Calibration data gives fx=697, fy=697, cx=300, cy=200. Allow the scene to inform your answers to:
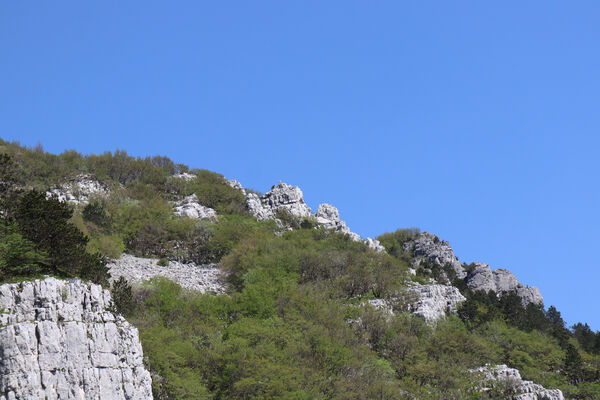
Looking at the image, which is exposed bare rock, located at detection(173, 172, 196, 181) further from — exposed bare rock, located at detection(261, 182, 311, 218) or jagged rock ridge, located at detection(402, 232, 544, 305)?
jagged rock ridge, located at detection(402, 232, 544, 305)

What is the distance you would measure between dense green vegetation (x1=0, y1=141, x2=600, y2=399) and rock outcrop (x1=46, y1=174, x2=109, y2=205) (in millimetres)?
1221

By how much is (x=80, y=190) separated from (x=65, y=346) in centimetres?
4815

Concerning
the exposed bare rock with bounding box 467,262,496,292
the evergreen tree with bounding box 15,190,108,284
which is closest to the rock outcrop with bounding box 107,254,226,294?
Result: the evergreen tree with bounding box 15,190,108,284

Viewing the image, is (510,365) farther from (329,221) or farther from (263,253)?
(329,221)

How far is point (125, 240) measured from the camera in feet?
254

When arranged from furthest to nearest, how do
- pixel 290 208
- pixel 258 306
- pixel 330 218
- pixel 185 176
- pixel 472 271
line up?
pixel 472 271, pixel 330 218, pixel 290 208, pixel 185 176, pixel 258 306

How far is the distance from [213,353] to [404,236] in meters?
74.5

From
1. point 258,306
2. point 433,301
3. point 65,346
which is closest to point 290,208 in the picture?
point 433,301

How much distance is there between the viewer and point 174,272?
69562mm

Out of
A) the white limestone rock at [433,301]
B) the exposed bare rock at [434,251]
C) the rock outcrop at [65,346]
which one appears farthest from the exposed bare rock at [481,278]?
the rock outcrop at [65,346]

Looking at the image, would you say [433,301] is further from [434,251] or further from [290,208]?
[434,251]

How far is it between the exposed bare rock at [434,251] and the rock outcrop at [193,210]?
36.7m

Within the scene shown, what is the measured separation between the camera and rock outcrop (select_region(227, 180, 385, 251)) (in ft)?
317

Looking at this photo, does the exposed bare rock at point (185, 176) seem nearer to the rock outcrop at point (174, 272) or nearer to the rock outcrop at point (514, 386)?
the rock outcrop at point (174, 272)
